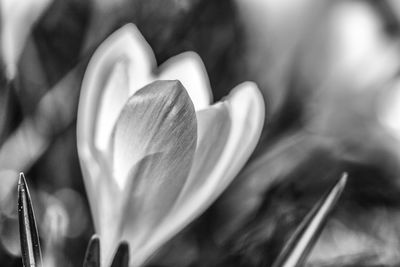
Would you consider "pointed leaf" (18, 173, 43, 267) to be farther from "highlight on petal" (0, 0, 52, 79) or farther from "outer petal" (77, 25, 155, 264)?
"highlight on petal" (0, 0, 52, 79)

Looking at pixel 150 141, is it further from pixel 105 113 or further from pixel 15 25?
pixel 15 25

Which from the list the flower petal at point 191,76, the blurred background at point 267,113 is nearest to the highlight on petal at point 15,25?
the blurred background at point 267,113

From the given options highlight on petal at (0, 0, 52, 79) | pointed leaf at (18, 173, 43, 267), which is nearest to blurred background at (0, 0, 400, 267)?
highlight on petal at (0, 0, 52, 79)

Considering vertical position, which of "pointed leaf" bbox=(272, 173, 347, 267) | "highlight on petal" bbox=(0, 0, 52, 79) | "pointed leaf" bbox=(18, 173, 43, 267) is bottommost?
"pointed leaf" bbox=(272, 173, 347, 267)

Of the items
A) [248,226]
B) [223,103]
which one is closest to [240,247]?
[248,226]

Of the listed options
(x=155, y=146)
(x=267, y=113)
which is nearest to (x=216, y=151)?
(x=155, y=146)

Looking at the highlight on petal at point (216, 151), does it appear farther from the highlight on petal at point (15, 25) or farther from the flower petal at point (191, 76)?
the highlight on petal at point (15, 25)

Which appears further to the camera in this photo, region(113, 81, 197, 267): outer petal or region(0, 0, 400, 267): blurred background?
region(0, 0, 400, 267): blurred background
